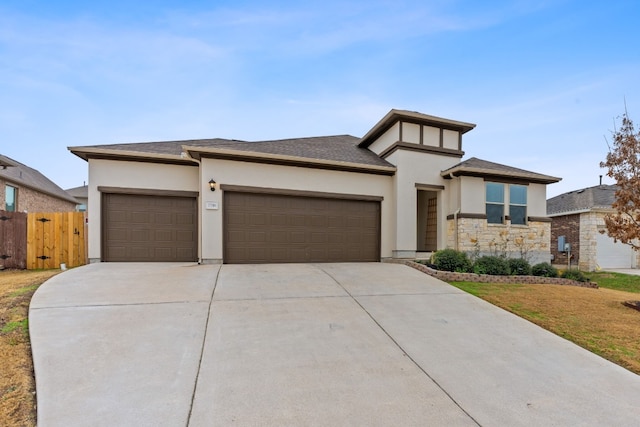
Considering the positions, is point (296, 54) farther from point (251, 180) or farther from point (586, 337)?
point (586, 337)

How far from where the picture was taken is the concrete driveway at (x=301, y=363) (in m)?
2.47

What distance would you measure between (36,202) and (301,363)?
64.2 ft

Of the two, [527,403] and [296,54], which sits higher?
[296,54]

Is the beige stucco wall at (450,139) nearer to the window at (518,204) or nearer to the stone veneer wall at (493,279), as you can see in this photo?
the window at (518,204)

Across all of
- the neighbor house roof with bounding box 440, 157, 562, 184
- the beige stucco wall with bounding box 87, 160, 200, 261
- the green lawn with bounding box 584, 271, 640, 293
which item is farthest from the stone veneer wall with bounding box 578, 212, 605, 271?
the beige stucco wall with bounding box 87, 160, 200, 261

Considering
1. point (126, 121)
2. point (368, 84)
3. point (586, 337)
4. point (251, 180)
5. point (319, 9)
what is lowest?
point (586, 337)

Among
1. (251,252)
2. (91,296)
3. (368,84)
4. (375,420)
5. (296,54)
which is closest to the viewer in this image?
(375,420)

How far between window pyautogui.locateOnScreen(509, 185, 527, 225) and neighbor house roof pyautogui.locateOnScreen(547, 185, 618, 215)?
19.5 ft

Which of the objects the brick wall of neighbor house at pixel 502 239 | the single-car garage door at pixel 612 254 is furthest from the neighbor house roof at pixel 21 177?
the single-car garage door at pixel 612 254

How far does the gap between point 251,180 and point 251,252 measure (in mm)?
2156

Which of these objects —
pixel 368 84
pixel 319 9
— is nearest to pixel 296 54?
pixel 319 9

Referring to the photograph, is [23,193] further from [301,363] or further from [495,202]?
[495,202]

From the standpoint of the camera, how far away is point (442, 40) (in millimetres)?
10258

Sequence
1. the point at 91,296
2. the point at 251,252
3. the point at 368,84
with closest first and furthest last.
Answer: the point at 91,296 → the point at 251,252 → the point at 368,84
